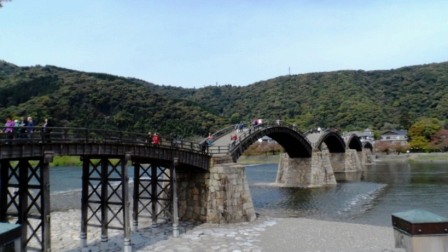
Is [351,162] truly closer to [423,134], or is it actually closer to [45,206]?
[423,134]

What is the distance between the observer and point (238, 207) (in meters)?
22.8

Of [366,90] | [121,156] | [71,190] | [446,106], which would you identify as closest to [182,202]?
[121,156]

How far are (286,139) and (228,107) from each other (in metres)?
151

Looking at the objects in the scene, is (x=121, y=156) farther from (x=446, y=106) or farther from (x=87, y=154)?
(x=446, y=106)

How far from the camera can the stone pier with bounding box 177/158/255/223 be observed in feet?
73.6

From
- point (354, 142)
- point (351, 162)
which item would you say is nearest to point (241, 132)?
point (351, 162)

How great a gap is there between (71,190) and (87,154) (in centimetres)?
3093

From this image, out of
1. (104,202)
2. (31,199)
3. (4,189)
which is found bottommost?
(104,202)

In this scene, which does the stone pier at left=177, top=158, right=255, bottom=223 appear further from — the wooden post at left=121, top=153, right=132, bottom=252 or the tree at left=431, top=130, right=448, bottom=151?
the tree at left=431, top=130, right=448, bottom=151

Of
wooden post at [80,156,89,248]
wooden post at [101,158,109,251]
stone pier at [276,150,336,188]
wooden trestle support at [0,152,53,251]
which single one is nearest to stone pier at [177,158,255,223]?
wooden post at [101,158,109,251]

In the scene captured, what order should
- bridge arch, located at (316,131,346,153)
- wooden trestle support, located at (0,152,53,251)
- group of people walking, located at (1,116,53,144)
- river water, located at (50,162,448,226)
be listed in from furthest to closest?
bridge arch, located at (316,131,346,153), river water, located at (50,162,448,226), wooden trestle support, located at (0,152,53,251), group of people walking, located at (1,116,53,144)

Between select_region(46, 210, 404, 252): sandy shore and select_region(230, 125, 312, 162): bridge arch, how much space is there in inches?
423

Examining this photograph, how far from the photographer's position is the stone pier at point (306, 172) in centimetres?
4731

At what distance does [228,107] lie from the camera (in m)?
198
